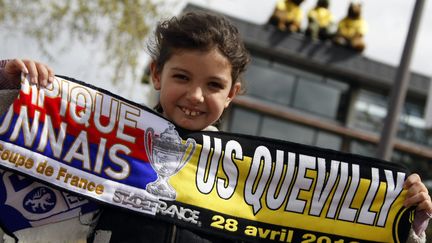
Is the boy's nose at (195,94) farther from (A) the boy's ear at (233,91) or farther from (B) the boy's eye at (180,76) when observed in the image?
(A) the boy's ear at (233,91)

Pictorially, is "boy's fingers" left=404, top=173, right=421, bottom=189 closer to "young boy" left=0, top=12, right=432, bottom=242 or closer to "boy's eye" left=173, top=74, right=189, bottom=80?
"young boy" left=0, top=12, right=432, bottom=242

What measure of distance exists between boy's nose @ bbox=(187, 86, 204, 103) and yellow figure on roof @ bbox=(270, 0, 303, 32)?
1749 cm

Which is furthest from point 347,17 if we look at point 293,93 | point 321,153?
point 321,153

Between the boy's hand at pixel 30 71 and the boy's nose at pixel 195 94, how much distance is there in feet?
1.57

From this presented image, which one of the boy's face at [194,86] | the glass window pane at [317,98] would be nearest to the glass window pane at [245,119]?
the glass window pane at [317,98]

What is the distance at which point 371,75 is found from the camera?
1984 centimetres

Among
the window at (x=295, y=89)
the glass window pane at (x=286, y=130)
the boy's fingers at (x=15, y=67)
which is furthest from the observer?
the window at (x=295, y=89)

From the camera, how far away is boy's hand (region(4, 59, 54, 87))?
82.2 inches

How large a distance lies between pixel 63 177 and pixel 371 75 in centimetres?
1855

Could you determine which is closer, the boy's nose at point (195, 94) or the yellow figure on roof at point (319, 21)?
the boy's nose at point (195, 94)

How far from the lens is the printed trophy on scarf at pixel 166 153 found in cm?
223

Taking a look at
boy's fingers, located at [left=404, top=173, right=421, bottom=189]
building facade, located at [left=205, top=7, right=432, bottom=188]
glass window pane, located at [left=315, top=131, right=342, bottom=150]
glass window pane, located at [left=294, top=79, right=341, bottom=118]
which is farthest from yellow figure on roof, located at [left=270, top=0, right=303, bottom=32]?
boy's fingers, located at [left=404, top=173, right=421, bottom=189]

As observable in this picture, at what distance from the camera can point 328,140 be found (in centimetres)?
1961

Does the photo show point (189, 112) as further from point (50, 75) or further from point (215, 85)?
point (50, 75)
